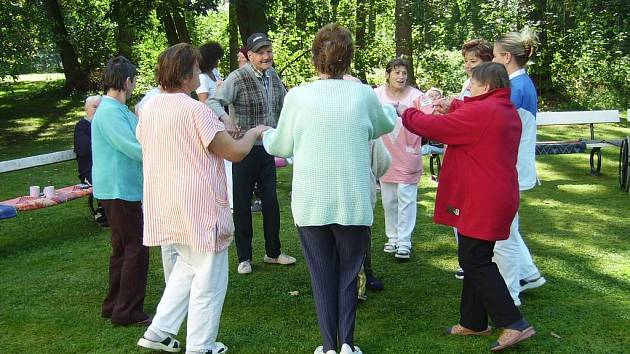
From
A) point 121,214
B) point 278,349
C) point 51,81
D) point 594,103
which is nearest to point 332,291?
point 278,349

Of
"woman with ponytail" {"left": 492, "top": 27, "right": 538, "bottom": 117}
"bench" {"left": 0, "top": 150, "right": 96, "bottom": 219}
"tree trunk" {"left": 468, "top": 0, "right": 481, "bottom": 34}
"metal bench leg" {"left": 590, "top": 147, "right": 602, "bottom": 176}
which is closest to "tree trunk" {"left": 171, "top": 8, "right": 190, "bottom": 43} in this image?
"tree trunk" {"left": 468, "top": 0, "right": 481, "bottom": 34}

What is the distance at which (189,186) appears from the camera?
4113 mm

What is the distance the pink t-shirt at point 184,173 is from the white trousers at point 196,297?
125 mm

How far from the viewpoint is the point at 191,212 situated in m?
4.12

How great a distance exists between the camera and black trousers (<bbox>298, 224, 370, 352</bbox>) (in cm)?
414

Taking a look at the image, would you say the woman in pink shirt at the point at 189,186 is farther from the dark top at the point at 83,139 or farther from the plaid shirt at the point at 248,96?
the dark top at the point at 83,139

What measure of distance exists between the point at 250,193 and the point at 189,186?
216cm

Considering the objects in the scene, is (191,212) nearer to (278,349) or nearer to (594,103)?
(278,349)

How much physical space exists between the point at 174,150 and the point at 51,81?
24428 mm

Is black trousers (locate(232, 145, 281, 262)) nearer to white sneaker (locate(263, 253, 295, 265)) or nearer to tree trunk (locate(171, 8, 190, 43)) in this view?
white sneaker (locate(263, 253, 295, 265))

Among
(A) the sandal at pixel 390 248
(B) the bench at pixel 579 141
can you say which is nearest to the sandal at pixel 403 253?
(A) the sandal at pixel 390 248

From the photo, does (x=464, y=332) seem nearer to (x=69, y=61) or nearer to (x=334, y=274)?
(x=334, y=274)

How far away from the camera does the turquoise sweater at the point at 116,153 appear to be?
15.5ft

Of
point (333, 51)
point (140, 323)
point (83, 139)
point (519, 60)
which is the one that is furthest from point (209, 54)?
point (333, 51)
